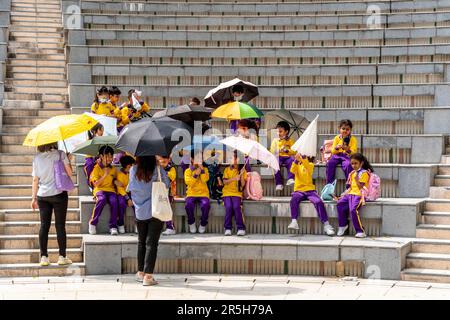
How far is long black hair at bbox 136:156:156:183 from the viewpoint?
10.7 metres

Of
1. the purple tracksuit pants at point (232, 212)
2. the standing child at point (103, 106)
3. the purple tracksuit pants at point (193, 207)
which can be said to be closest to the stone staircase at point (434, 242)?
the purple tracksuit pants at point (232, 212)

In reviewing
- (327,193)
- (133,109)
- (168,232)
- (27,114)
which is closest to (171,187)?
(168,232)

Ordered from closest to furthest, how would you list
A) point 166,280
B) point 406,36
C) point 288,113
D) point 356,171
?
point 166,280 → point 356,171 → point 288,113 → point 406,36

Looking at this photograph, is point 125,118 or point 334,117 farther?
point 334,117

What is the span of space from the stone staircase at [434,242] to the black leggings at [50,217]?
497 centimetres

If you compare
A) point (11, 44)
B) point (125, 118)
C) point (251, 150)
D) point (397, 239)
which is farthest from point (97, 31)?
point (397, 239)

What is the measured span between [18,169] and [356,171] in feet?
19.4

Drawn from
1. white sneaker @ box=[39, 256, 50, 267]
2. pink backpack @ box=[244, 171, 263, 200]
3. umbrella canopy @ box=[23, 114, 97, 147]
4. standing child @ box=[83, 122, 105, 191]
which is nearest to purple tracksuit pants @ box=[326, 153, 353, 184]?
pink backpack @ box=[244, 171, 263, 200]

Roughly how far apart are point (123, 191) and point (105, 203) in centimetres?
34

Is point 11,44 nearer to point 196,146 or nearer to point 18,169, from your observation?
point 18,169

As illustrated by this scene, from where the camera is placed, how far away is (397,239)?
39.1 feet

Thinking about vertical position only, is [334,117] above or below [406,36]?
below

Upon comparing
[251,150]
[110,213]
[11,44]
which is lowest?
[110,213]

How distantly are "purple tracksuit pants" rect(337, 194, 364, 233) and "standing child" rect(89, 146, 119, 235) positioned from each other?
3475mm
